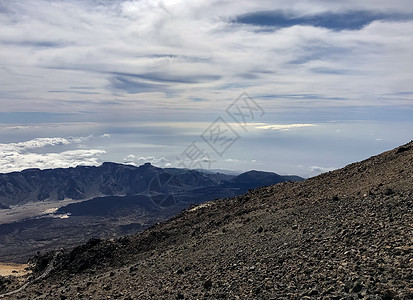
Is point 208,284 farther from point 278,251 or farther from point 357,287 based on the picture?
point 357,287

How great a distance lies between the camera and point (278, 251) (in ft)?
55.3

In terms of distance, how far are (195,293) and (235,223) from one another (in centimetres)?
1051

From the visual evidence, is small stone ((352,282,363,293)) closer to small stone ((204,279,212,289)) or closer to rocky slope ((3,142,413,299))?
rocky slope ((3,142,413,299))

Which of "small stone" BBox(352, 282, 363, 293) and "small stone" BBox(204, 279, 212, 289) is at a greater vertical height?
"small stone" BBox(352, 282, 363, 293)

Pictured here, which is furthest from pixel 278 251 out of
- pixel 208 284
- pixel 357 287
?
pixel 357 287

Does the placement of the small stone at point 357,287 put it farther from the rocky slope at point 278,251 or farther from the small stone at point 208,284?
the small stone at point 208,284

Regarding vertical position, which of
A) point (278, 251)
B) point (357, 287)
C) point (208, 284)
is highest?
point (357, 287)

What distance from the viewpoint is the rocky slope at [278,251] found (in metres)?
12.4

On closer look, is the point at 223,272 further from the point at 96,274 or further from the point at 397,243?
the point at 96,274

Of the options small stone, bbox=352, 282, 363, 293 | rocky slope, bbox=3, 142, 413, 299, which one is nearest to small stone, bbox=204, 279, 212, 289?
rocky slope, bbox=3, 142, 413, 299

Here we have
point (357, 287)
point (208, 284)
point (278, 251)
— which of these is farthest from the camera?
point (278, 251)

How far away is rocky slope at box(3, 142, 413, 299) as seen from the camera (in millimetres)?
12414

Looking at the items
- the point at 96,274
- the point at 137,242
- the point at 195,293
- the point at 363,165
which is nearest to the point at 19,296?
the point at 96,274

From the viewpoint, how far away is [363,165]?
28.4 meters
